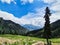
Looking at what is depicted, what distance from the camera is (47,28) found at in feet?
341

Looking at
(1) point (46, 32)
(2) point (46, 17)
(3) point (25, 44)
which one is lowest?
(3) point (25, 44)

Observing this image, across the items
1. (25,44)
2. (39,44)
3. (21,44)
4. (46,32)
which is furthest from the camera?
(46,32)

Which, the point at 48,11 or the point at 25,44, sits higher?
the point at 48,11

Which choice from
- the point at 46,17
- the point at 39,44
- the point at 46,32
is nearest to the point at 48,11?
the point at 46,17

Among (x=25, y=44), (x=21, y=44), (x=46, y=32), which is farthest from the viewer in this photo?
(x=46, y=32)

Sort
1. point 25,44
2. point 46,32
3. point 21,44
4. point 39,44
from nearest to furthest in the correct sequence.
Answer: point 25,44, point 21,44, point 39,44, point 46,32

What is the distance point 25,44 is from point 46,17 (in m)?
66.9

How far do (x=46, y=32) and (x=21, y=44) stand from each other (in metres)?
62.0

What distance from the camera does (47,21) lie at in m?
104

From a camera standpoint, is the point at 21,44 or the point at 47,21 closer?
the point at 21,44

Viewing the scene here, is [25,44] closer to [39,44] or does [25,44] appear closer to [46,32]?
[39,44]

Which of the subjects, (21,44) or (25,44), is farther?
(21,44)

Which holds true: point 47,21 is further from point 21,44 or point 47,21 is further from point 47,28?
point 21,44

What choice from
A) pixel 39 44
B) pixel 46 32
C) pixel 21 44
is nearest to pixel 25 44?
pixel 21 44
